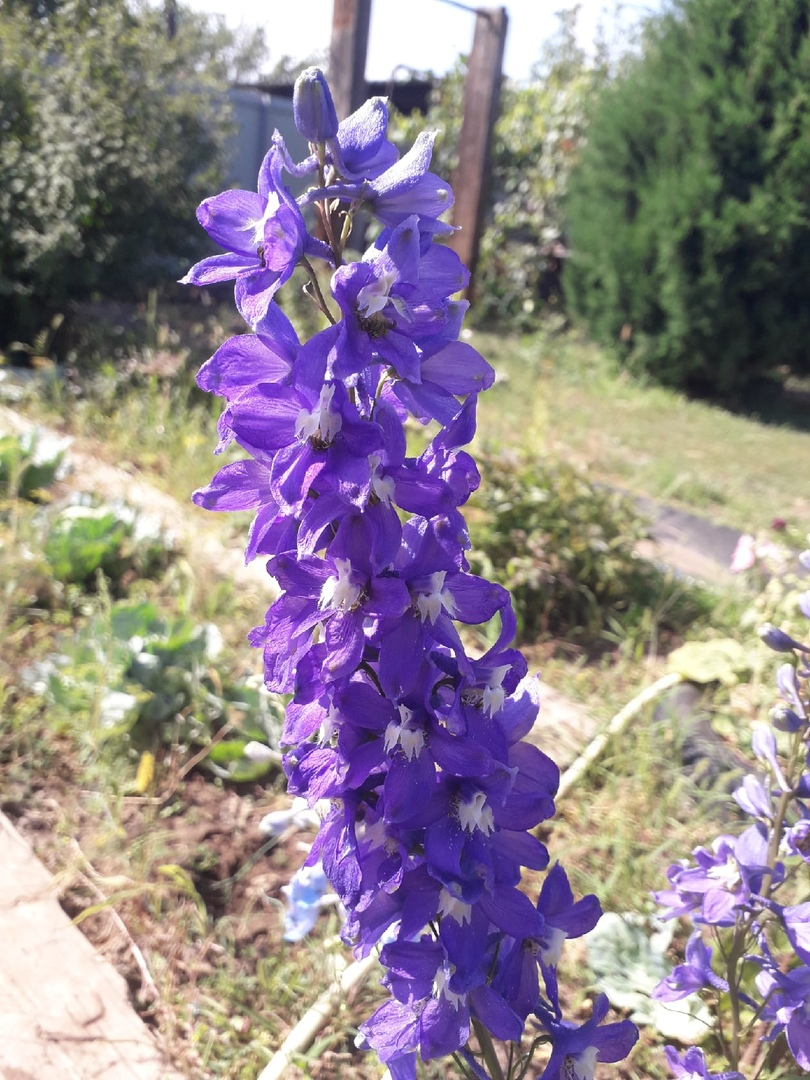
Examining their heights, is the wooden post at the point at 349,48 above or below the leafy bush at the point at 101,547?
above

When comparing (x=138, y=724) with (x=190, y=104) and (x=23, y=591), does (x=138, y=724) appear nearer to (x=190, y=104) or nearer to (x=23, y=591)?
(x=23, y=591)

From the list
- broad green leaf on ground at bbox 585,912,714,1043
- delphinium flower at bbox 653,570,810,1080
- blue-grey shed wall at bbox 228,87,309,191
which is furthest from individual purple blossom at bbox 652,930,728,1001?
blue-grey shed wall at bbox 228,87,309,191

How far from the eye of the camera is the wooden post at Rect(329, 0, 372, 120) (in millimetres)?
4629

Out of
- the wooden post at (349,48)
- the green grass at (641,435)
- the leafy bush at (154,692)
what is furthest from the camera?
the green grass at (641,435)

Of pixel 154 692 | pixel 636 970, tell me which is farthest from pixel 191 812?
pixel 636 970

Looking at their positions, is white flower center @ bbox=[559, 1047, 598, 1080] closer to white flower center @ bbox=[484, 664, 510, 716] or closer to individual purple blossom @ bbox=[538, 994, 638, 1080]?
individual purple blossom @ bbox=[538, 994, 638, 1080]

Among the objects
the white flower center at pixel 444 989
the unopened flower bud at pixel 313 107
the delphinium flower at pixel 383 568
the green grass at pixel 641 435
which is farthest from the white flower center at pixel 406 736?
the green grass at pixel 641 435

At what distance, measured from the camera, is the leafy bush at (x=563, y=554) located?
301cm

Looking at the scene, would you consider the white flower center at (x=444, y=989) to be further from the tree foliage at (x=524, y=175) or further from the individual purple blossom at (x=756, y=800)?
the tree foliage at (x=524, y=175)

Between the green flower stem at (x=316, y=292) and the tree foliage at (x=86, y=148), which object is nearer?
the green flower stem at (x=316, y=292)

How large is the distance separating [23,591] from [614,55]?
1278cm

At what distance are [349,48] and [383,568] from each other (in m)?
4.81

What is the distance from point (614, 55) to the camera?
12203mm

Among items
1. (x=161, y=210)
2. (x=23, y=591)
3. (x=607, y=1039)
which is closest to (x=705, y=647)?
(x=607, y=1039)
